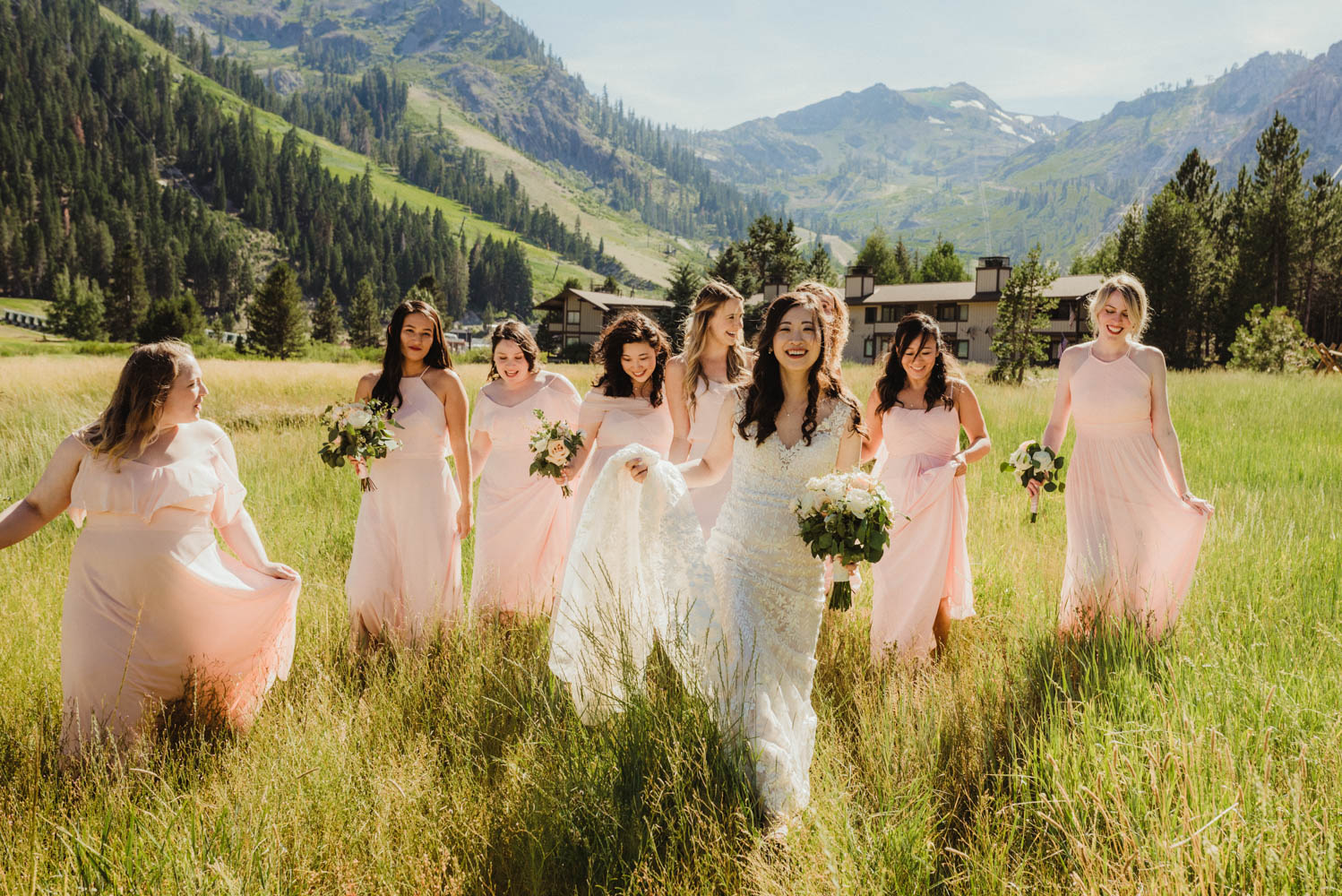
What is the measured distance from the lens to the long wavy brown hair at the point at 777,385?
4086 millimetres

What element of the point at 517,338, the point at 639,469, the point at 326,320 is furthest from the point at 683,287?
the point at 326,320

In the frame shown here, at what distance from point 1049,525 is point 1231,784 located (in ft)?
21.9

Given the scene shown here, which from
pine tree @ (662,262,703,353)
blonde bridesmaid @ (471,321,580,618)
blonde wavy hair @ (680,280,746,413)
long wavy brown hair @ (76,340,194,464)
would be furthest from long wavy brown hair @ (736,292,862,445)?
pine tree @ (662,262,703,353)

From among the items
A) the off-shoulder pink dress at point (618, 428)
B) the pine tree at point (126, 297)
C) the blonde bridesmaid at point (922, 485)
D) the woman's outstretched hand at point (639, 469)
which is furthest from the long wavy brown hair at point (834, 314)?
the pine tree at point (126, 297)

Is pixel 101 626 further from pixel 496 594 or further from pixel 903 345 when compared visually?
pixel 903 345

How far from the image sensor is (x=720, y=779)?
3.22m

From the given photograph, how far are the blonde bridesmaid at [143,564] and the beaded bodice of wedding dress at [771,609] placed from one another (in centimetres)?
256

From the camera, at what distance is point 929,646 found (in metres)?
5.20

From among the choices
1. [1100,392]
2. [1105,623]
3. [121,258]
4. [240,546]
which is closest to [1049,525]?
[1100,392]

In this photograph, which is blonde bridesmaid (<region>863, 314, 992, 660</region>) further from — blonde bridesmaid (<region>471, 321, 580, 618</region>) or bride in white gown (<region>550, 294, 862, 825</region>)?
blonde bridesmaid (<region>471, 321, 580, 618</region>)

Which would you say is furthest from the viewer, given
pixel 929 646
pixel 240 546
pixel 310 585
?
pixel 310 585

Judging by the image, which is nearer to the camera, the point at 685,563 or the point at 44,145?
the point at 685,563

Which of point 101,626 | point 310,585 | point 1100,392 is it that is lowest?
point 310,585

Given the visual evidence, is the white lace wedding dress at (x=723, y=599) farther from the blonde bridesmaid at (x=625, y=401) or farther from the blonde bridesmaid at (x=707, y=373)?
the blonde bridesmaid at (x=625, y=401)
